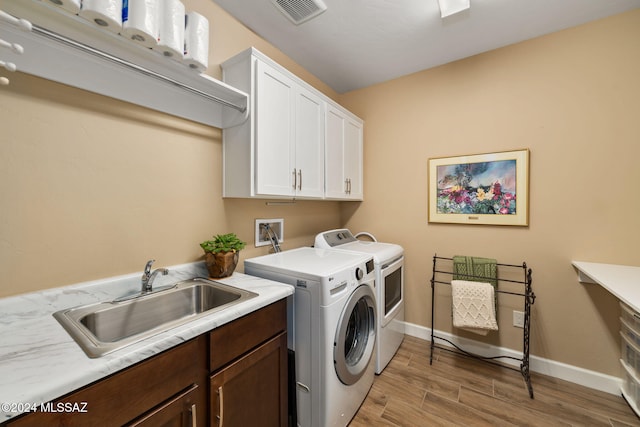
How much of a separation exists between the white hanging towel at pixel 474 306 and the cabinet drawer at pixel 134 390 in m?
1.87

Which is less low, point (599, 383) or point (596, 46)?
point (596, 46)

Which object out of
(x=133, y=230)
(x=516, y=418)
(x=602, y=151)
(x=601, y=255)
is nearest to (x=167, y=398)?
(x=133, y=230)

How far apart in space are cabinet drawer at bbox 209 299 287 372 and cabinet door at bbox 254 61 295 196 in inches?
27.9

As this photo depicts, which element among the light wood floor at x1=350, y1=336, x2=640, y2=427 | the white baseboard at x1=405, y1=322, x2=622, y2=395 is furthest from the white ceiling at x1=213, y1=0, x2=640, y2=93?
the light wood floor at x1=350, y1=336, x2=640, y2=427

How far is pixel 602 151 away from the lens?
1.73m

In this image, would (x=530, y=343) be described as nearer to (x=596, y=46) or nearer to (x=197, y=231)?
(x=596, y=46)

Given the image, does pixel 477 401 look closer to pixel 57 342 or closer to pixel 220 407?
pixel 220 407

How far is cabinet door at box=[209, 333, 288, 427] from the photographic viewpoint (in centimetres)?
97

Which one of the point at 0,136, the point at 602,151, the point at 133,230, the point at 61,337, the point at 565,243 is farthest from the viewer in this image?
the point at 565,243

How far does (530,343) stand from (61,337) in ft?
9.36

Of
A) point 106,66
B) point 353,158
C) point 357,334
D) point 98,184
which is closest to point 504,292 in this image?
point 357,334

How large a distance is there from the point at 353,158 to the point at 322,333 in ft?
5.77

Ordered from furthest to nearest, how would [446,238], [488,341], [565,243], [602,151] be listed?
1. [446,238]
2. [488,341]
3. [565,243]
4. [602,151]

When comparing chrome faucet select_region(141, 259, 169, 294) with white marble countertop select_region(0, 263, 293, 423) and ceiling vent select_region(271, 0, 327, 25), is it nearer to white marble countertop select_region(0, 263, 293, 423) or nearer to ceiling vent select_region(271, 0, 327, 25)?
white marble countertop select_region(0, 263, 293, 423)
